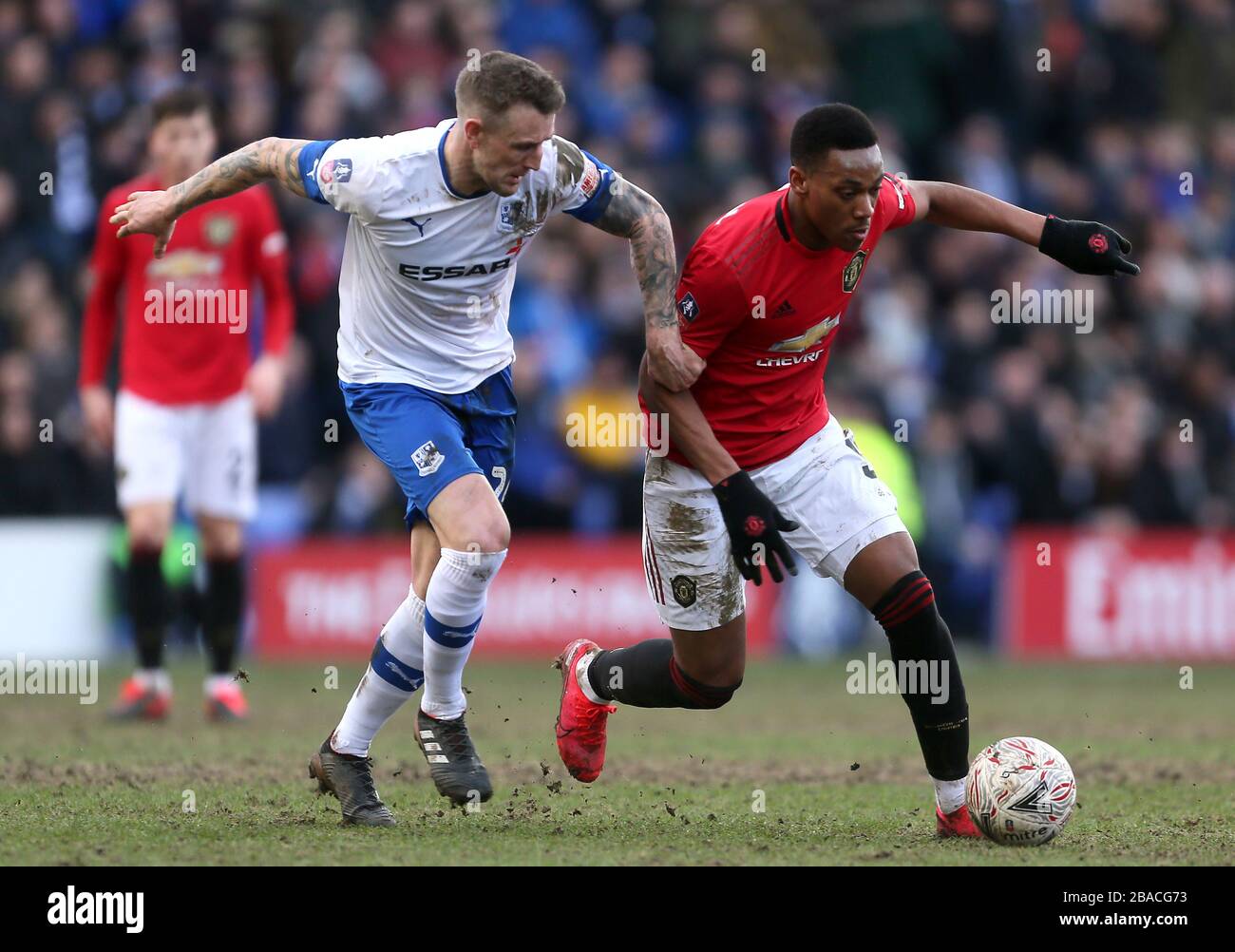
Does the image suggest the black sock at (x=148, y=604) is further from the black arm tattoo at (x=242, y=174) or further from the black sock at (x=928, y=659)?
the black sock at (x=928, y=659)

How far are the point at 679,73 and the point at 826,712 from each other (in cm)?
854

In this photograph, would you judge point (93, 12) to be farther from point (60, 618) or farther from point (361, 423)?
point (361, 423)

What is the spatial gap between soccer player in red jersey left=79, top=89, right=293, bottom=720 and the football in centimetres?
501

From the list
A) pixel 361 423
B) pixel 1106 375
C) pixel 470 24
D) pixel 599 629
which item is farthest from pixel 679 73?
pixel 361 423

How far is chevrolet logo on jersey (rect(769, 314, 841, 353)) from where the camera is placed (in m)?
6.86

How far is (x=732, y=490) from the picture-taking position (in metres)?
6.53

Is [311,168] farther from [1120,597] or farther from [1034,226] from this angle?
[1120,597]

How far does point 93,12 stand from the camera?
16125 millimetres

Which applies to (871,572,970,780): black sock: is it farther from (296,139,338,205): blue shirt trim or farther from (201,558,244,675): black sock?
(201,558,244,675): black sock

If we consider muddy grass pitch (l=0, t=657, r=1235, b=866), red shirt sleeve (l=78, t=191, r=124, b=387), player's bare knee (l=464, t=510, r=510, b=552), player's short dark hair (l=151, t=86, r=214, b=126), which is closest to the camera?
muddy grass pitch (l=0, t=657, r=1235, b=866)

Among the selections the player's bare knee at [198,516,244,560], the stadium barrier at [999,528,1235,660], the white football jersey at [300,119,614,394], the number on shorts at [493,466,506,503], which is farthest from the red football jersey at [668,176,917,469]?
the stadium barrier at [999,528,1235,660]

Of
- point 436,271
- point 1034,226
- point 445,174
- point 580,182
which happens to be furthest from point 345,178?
point 1034,226

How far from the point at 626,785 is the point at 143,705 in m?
3.42

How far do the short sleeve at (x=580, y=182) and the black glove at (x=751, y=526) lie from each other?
114cm
